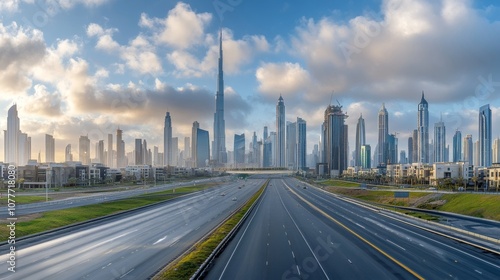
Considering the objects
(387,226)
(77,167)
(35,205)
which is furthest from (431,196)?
(77,167)

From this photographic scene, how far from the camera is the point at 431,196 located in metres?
102

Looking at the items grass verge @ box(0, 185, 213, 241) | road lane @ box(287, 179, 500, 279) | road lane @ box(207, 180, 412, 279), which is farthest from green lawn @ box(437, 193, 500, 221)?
grass verge @ box(0, 185, 213, 241)

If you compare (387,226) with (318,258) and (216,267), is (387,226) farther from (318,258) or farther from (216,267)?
(216,267)

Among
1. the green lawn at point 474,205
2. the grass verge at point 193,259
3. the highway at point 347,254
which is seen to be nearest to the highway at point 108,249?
the grass verge at point 193,259

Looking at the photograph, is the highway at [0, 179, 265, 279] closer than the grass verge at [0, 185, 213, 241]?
Yes

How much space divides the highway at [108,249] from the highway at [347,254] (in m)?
6.69

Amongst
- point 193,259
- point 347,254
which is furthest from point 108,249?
point 347,254

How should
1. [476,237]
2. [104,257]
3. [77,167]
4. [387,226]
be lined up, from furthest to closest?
1. [77,167]
2. [387,226]
3. [476,237]
4. [104,257]

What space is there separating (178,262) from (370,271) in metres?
17.9

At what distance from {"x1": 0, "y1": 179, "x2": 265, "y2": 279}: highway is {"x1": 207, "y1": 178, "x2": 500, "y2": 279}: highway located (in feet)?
21.9

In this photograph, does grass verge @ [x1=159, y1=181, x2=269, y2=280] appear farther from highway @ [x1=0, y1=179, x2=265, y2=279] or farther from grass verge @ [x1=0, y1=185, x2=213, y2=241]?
grass verge @ [x1=0, y1=185, x2=213, y2=241]

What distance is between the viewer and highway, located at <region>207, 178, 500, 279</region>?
113ft

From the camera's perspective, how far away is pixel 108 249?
43500 mm

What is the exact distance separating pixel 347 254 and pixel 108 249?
26660 mm
